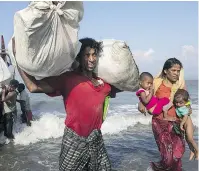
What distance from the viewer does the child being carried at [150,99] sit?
12.8 ft

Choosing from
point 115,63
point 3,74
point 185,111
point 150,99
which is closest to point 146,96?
point 150,99

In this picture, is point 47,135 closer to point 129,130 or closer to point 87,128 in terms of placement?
point 129,130

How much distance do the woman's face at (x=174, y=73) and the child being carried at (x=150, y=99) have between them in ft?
0.93

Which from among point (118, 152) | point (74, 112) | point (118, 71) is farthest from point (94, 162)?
point (118, 152)

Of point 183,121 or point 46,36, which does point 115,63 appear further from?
point 183,121

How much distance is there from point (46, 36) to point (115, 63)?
2.78ft

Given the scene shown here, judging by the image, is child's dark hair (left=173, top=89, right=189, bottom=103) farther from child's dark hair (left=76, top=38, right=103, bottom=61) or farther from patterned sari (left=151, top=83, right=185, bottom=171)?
child's dark hair (left=76, top=38, right=103, bottom=61)

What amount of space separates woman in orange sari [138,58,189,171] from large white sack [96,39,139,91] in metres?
1.32

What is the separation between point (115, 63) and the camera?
2.79 meters

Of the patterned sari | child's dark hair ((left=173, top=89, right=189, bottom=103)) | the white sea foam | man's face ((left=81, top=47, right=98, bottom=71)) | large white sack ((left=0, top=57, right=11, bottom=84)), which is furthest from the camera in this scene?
the white sea foam

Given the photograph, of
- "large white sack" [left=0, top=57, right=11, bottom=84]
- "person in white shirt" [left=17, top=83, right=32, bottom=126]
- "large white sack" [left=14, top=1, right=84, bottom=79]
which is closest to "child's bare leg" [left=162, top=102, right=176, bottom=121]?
"large white sack" [left=14, top=1, right=84, bottom=79]

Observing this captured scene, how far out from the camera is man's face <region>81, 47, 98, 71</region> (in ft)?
8.84

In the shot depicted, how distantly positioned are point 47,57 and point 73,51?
10.1 inches

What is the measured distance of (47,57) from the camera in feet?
7.27
